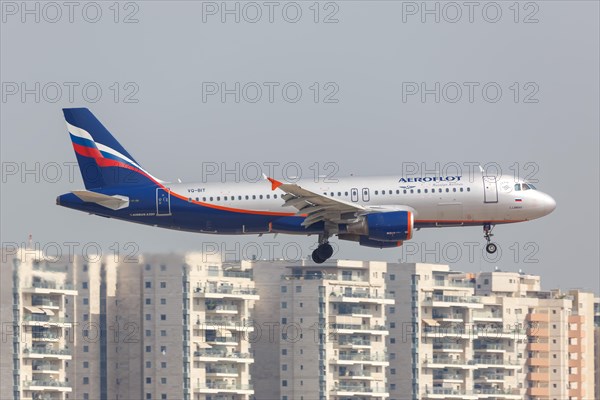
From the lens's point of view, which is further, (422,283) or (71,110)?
(422,283)

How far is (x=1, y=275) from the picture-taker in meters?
137

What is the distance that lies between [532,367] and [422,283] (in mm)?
18432

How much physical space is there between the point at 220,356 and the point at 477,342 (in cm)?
3829

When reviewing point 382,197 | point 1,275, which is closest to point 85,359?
point 1,275

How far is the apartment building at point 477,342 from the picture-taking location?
569 ft

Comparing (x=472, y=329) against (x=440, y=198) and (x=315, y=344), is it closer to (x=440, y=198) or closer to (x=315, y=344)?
(x=315, y=344)

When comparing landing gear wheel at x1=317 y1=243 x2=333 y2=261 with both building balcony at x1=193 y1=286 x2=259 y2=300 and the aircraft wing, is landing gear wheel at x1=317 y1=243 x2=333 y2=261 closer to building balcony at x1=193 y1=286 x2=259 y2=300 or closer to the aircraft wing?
the aircraft wing

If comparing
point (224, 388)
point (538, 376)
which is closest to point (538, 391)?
point (538, 376)

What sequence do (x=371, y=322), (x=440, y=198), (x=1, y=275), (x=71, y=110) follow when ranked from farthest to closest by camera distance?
(x=371, y=322), (x=1, y=275), (x=71, y=110), (x=440, y=198)

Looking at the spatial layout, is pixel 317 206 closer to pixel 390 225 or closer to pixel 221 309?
pixel 390 225

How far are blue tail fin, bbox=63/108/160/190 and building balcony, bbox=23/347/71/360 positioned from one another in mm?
66590

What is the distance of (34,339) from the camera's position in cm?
14862

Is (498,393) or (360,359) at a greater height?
(360,359)

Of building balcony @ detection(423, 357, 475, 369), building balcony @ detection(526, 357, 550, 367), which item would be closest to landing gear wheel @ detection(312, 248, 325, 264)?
building balcony @ detection(423, 357, 475, 369)
